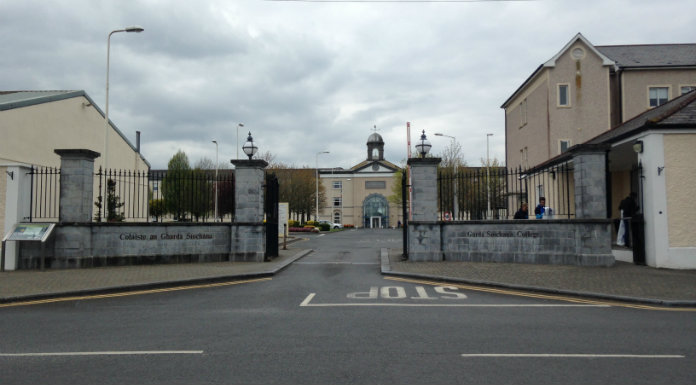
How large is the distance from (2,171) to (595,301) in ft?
52.0

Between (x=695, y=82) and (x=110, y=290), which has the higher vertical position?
(x=695, y=82)

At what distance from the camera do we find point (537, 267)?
14.5 metres

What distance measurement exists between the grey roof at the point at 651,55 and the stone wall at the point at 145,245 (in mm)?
26738

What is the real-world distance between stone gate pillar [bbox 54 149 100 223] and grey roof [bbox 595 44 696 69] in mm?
30205

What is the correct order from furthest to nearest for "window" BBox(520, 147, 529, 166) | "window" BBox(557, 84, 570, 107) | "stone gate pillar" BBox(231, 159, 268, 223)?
1. "window" BBox(520, 147, 529, 166)
2. "window" BBox(557, 84, 570, 107)
3. "stone gate pillar" BBox(231, 159, 268, 223)

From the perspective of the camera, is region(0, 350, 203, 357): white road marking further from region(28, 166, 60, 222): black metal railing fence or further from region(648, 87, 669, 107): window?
region(648, 87, 669, 107): window

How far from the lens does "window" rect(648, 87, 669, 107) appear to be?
31.7 metres

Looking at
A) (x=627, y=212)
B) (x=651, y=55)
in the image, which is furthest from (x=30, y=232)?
(x=651, y=55)

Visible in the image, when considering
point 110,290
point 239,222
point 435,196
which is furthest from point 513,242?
point 110,290

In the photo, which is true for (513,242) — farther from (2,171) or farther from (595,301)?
(2,171)

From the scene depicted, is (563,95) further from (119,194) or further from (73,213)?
(73,213)

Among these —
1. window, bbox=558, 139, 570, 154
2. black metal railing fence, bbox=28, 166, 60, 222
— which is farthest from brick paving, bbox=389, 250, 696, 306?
window, bbox=558, 139, 570, 154

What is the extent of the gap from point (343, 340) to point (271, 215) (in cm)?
1189

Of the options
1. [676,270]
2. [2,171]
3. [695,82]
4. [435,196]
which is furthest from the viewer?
[695,82]
